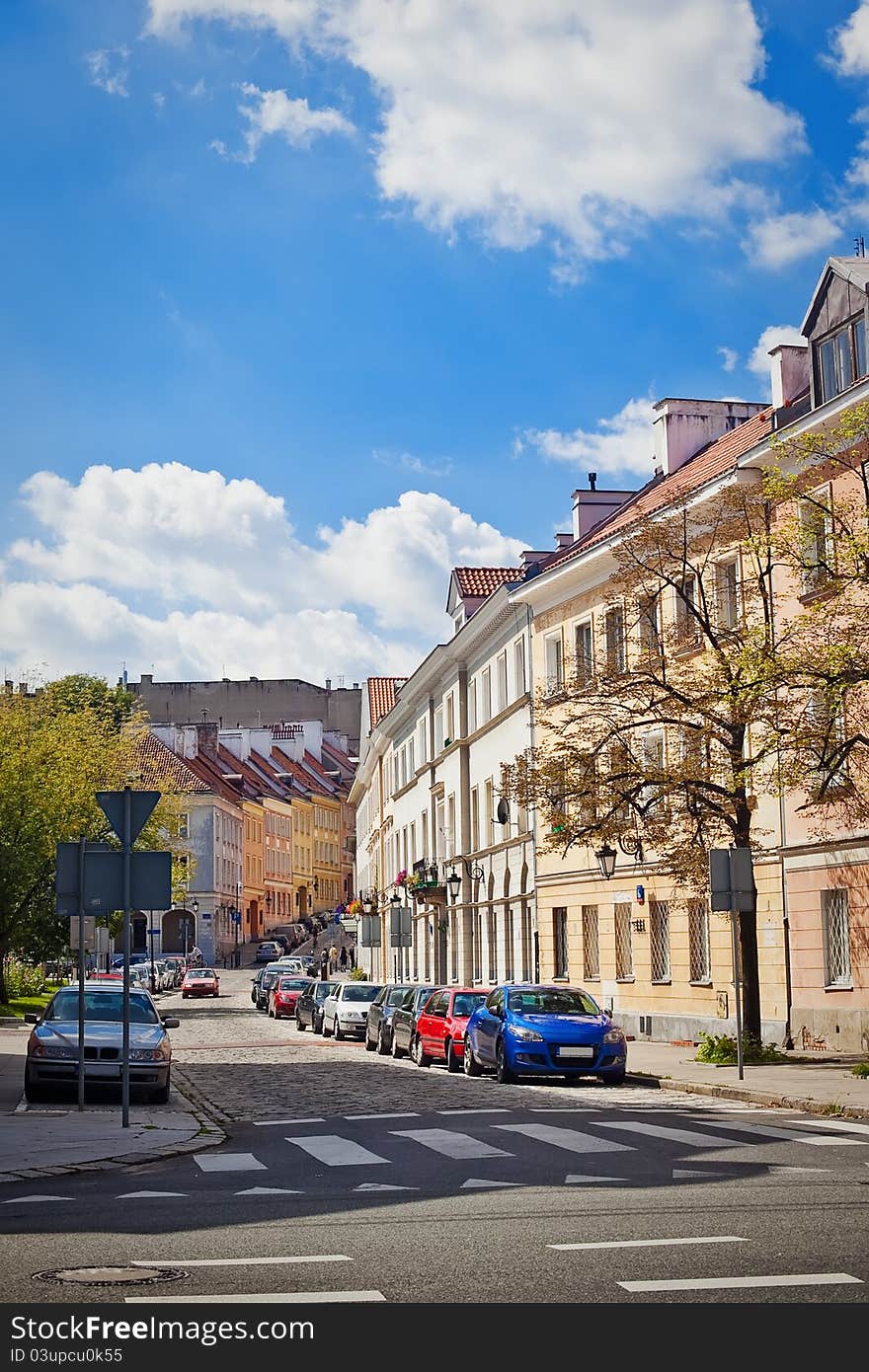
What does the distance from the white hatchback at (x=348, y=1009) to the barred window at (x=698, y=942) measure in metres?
9.59

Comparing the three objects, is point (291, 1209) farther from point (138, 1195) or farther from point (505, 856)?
point (505, 856)

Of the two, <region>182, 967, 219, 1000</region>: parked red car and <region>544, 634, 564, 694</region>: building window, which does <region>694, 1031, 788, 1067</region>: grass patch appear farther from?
<region>182, 967, 219, 1000</region>: parked red car

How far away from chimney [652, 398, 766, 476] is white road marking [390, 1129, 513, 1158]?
29.5 metres

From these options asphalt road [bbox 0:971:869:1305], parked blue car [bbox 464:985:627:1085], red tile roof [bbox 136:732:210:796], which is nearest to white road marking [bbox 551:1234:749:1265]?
asphalt road [bbox 0:971:869:1305]

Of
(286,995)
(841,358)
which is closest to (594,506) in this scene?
(841,358)

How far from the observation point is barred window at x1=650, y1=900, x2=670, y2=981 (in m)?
37.6

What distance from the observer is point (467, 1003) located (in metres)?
30.2

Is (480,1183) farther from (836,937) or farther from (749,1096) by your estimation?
(836,937)

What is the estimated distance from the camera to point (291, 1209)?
36.8 ft

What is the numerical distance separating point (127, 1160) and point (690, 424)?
32.9 m

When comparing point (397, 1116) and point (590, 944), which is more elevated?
point (590, 944)

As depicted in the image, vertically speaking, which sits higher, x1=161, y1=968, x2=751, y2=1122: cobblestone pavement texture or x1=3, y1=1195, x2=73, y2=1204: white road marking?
x1=3, y1=1195, x2=73, y2=1204: white road marking

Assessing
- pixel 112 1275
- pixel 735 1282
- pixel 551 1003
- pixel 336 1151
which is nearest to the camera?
pixel 735 1282

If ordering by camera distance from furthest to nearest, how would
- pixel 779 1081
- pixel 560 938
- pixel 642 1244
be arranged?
pixel 560 938 < pixel 779 1081 < pixel 642 1244
